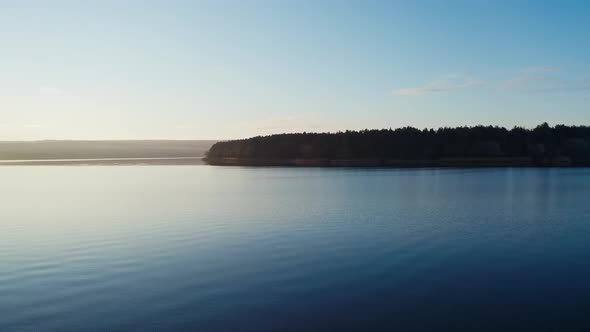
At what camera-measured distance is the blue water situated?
9148 millimetres

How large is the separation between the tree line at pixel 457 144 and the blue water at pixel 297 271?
10678 cm

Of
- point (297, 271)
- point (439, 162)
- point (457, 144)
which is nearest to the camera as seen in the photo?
point (297, 271)

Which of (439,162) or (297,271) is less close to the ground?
(439,162)

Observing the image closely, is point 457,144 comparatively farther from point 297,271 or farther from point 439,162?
point 297,271

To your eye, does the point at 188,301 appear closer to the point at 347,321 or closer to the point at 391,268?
the point at 347,321

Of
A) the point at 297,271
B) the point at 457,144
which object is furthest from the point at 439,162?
the point at 297,271

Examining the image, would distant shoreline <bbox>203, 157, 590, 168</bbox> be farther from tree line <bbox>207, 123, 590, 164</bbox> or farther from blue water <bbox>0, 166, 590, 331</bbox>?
blue water <bbox>0, 166, 590, 331</bbox>

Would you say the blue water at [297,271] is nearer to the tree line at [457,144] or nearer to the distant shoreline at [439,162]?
the distant shoreline at [439,162]

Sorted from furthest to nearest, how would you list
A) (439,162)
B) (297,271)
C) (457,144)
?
(457,144)
(439,162)
(297,271)

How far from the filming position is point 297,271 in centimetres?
1288

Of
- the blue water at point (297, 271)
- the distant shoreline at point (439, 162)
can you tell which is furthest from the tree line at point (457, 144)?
the blue water at point (297, 271)

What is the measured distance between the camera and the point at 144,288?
1125 cm

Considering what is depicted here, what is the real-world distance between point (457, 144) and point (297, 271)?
125 meters

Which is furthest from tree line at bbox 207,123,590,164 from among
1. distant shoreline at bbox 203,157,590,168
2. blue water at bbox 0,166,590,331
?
blue water at bbox 0,166,590,331
